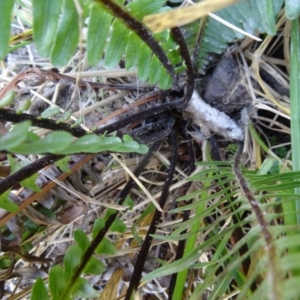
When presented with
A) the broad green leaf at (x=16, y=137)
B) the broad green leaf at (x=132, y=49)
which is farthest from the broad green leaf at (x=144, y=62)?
the broad green leaf at (x=16, y=137)

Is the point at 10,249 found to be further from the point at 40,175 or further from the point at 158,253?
the point at 158,253

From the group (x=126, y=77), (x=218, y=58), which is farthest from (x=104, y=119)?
(x=218, y=58)

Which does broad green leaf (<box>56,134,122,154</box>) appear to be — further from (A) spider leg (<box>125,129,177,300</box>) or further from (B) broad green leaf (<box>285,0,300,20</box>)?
(B) broad green leaf (<box>285,0,300,20</box>)

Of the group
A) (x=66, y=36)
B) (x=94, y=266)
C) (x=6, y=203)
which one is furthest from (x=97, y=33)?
(x=94, y=266)

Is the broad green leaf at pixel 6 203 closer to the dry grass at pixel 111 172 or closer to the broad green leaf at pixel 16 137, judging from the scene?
the dry grass at pixel 111 172

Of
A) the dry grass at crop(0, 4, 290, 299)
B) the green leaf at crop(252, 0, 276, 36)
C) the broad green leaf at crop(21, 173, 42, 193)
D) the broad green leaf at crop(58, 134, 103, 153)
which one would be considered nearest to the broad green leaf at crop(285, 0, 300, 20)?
the green leaf at crop(252, 0, 276, 36)

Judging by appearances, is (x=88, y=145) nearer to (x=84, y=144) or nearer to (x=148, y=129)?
(x=84, y=144)
